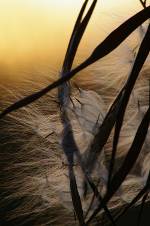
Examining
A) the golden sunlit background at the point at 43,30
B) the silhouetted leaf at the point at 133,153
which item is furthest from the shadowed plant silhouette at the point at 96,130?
the golden sunlit background at the point at 43,30

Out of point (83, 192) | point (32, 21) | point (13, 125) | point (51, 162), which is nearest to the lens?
point (83, 192)

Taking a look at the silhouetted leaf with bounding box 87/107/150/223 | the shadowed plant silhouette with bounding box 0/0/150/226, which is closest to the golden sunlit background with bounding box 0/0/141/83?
the shadowed plant silhouette with bounding box 0/0/150/226

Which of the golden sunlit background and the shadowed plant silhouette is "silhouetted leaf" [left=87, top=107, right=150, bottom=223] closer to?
the shadowed plant silhouette

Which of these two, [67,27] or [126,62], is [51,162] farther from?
[67,27]

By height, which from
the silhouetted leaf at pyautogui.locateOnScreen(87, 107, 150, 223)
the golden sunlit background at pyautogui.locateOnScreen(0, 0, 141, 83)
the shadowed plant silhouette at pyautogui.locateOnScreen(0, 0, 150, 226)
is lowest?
the silhouetted leaf at pyautogui.locateOnScreen(87, 107, 150, 223)

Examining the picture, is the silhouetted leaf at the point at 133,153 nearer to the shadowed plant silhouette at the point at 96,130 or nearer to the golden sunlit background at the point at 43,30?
the shadowed plant silhouette at the point at 96,130

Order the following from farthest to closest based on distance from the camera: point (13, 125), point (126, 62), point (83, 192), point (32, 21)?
point (32, 21)
point (13, 125)
point (126, 62)
point (83, 192)

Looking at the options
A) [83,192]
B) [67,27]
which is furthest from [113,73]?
[67,27]
